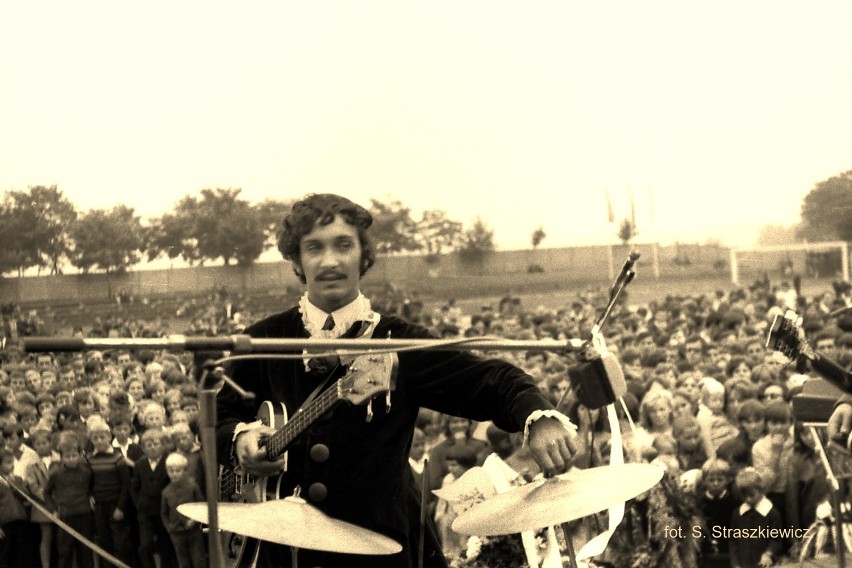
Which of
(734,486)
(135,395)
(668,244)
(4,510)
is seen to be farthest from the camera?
(668,244)

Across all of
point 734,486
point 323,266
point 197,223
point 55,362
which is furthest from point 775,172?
point 323,266

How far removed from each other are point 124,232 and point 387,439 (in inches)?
408

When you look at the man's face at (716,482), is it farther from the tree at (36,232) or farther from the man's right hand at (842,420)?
the tree at (36,232)

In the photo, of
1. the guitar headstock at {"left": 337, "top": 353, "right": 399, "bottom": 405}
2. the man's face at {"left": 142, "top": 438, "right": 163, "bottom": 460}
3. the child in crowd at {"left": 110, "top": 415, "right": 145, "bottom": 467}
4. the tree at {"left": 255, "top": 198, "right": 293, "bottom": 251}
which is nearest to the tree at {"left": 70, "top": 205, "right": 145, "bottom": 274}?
the tree at {"left": 255, "top": 198, "right": 293, "bottom": 251}

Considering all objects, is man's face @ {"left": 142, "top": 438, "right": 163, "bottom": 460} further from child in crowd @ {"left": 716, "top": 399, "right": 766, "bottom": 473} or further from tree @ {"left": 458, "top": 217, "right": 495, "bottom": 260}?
tree @ {"left": 458, "top": 217, "right": 495, "bottom": 260}

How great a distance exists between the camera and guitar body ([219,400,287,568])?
11.8ft

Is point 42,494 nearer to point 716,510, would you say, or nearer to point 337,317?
point 716,510

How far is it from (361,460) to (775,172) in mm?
16215

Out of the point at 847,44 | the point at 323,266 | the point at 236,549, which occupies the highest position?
the point at 847,44

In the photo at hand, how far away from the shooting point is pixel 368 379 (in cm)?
328

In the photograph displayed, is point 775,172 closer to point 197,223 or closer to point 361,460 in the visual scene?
point 197,223

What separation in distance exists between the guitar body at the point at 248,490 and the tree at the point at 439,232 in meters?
13.0

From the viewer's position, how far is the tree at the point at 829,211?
59.4 feet

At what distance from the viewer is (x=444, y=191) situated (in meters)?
16.9
